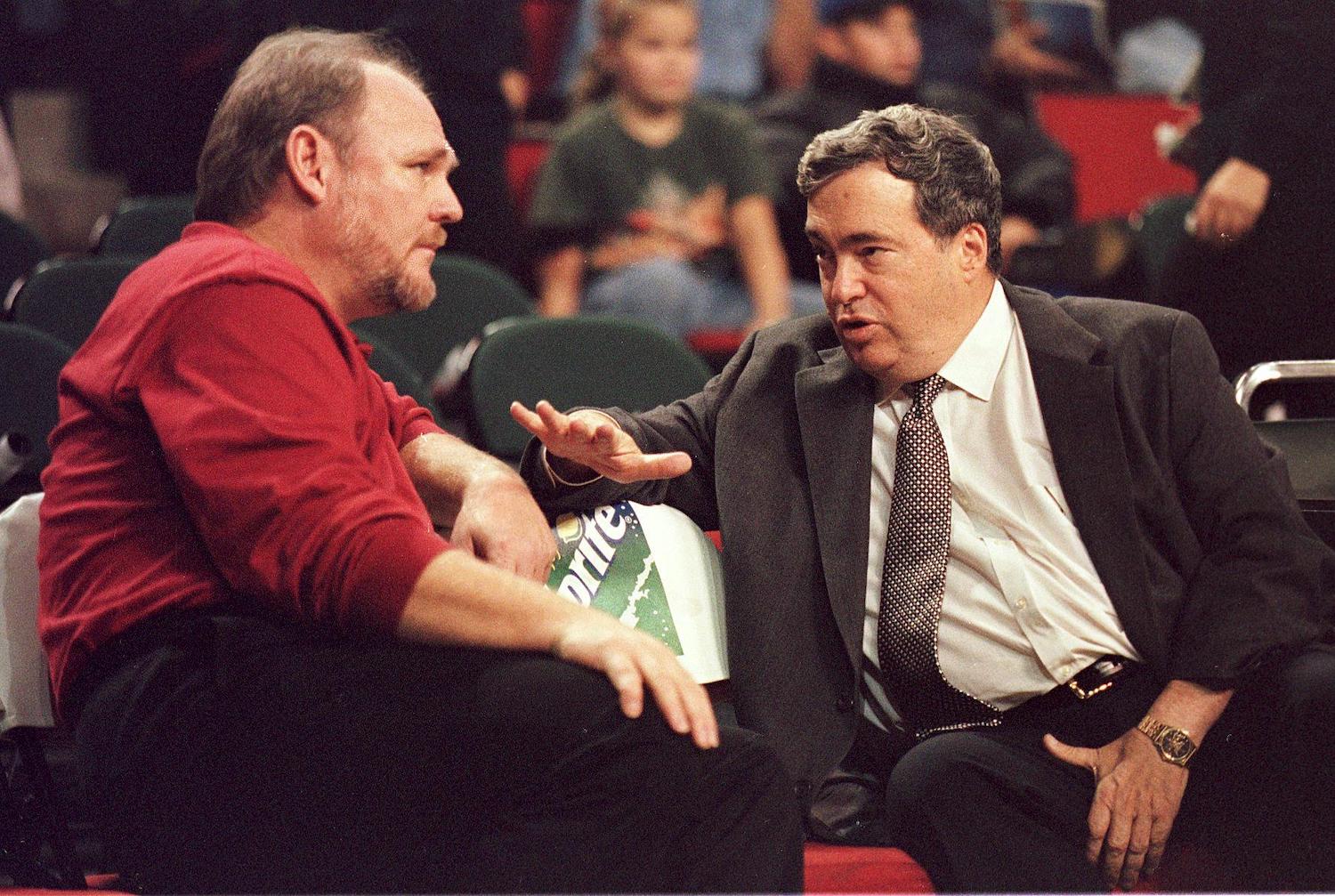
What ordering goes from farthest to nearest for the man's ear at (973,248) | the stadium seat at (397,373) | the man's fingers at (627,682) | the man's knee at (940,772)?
the stadium seat at (397,373) < the man's ear at (973,248) < the man's knee at (940,772) < the man's fingers at (627,682)

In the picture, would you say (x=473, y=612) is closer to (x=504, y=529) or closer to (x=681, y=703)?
(x=681, y=703)

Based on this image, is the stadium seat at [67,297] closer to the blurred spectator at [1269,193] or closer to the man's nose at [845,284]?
the man's nose at [845,284]

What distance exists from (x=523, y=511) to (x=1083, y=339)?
0.75 metres

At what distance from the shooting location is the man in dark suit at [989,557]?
1804 millimetres

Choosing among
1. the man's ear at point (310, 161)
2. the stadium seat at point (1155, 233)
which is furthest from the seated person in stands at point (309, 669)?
the stadium seat at point (1155, 233)

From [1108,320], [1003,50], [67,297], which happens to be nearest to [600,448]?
[1108,320]

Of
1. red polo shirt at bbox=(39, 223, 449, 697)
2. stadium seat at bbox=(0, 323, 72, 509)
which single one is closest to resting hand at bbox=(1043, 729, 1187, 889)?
red polo shirt at bbox=(39, 223, 449, 697)

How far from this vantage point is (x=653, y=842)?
1396 mm

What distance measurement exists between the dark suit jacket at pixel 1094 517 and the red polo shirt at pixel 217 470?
0.55m

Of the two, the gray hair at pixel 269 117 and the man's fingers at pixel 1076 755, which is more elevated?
the gray hair at pixel 269 117

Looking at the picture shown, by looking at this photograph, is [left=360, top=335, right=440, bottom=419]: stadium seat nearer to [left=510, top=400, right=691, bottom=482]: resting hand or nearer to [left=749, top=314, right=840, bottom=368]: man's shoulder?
[left=749, top=314, right=840, bottom=368]: man's shoulder

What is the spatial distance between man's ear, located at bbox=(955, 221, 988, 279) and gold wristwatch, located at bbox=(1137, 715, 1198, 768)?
63 centimetres

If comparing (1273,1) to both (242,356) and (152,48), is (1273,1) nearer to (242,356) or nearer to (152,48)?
(242,356)

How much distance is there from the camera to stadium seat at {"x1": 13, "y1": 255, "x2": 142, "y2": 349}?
2979 millimetres
